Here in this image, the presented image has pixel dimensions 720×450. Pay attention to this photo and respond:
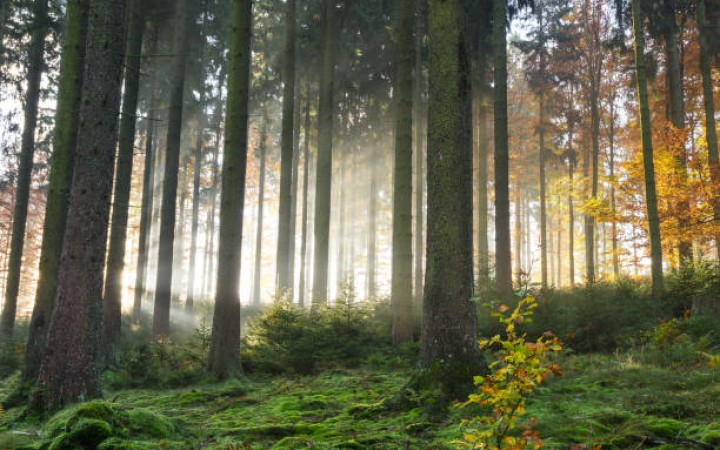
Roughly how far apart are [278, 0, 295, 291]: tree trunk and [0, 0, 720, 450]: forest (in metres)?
0.10

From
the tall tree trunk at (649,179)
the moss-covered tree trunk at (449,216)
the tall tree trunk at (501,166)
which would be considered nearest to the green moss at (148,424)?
the moss-covered tree trunk at (449,216)

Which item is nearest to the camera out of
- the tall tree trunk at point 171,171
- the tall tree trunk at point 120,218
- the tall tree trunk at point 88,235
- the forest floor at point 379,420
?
the forest floor at point 379,420

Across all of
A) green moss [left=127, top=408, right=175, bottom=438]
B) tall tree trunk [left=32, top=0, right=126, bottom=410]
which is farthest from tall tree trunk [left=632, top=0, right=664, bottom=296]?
tall tree trunk [left=32, top=0, right=126, bottom=410]

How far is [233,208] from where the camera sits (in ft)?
32.6

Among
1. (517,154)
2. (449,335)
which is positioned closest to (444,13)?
(449,335)

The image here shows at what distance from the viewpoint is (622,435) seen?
13.0 feet

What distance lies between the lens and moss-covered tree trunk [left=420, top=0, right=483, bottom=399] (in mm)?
6000

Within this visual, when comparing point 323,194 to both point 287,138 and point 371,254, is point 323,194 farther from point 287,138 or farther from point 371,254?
point 371,254

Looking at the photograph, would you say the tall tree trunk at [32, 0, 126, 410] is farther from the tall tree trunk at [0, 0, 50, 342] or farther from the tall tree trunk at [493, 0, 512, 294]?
the tall tree trunk at [493, 0, 512, 294]

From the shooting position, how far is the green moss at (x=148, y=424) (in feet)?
16.6

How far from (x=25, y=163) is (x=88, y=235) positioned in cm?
1262

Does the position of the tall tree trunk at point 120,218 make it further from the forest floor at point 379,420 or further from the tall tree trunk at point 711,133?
the tall tree trunk at point 711,133

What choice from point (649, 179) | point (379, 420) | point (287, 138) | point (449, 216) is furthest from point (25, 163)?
point (649, 179)

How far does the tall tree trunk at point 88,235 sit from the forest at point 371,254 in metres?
0.03
